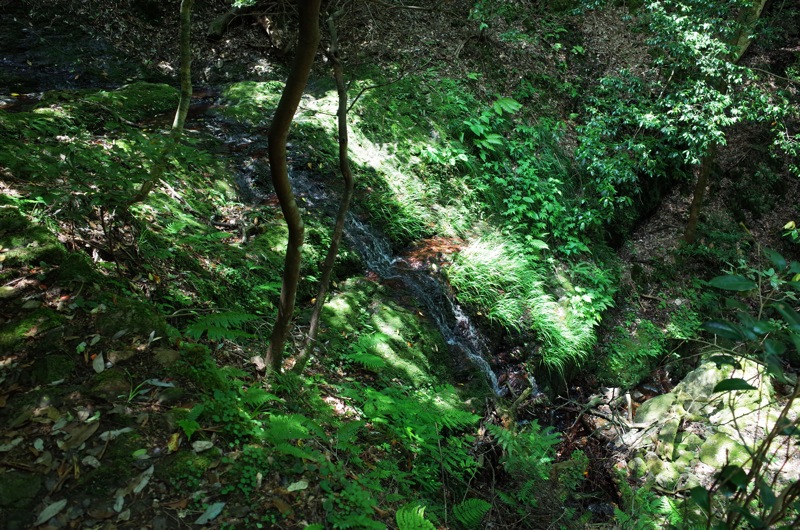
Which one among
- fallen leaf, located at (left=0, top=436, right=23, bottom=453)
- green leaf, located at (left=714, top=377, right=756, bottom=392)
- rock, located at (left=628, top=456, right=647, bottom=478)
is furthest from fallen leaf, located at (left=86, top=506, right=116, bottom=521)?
rock, located at (left=628, top=456, right=647, bottom=478)

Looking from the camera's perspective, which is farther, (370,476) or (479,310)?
(479,310)

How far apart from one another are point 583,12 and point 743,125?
4054 mm

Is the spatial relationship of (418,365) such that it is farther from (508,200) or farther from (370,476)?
(508,200)

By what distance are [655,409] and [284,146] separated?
583 centimetres

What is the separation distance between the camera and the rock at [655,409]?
5896 millimetres

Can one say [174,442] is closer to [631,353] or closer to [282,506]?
[282,506]

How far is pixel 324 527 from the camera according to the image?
7.50ft

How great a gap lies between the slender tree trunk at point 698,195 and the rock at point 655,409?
3.67m

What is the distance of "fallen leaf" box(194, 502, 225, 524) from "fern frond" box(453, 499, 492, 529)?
1.48 m

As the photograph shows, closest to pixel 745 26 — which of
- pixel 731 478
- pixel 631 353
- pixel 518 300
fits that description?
pixel 631 353

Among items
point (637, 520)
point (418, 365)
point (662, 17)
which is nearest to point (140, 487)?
point (418, 365)

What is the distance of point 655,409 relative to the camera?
6.00m

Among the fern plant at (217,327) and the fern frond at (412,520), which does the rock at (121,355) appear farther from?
the fern frond at (412,520)

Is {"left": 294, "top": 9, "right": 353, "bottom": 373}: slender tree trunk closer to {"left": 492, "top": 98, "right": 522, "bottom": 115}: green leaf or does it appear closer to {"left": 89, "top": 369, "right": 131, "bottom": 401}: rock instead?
{"left": 89, "top": 369, "right": 131, "bottom": 401}: rock
